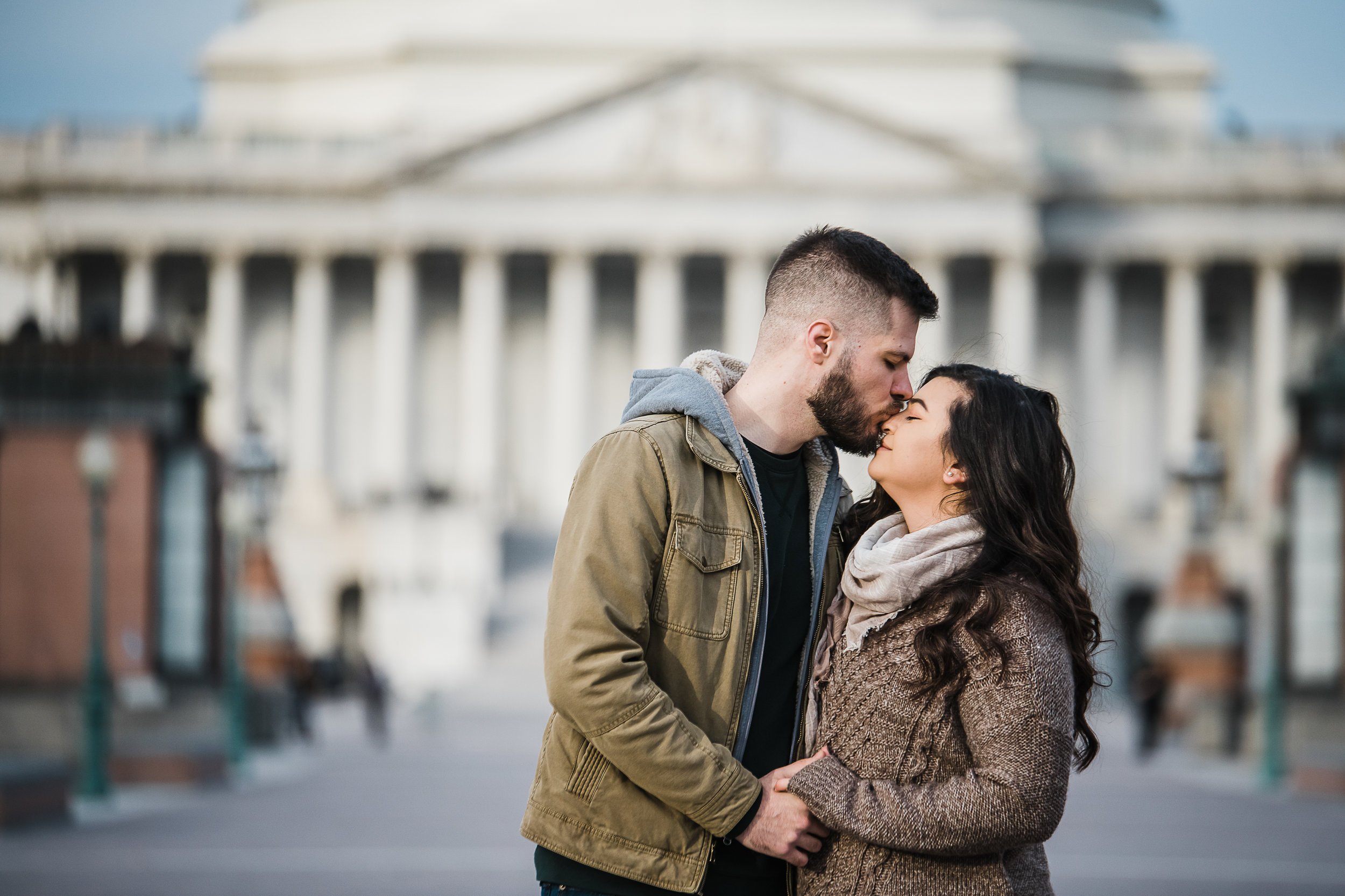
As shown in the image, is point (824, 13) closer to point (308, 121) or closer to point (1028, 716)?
point (308, 121)

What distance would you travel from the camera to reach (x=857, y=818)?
16.6ft

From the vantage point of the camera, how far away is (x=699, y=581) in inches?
208

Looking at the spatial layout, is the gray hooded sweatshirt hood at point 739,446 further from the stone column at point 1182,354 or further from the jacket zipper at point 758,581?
the stone column at point 1182,354

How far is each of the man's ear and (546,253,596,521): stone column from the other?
58.4 meters

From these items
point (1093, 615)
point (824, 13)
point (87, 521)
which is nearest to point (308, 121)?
point (824, 13)

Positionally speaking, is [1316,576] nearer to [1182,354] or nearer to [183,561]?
[183,561]

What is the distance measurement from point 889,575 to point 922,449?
17.8 inches

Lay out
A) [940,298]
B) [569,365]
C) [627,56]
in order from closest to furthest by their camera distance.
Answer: [940,298]
[569,365]
[627,56]

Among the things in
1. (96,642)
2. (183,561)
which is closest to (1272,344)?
(183,561)

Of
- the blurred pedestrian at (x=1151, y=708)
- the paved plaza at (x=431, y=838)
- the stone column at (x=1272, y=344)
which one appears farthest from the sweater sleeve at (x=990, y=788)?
the stone column at (x=1272, y=344)

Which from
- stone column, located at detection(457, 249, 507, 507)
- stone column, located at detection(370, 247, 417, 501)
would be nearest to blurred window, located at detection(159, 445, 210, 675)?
stone column, located at detection(457, 249, 507, 507)

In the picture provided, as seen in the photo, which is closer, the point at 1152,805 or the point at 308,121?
the point at 1152,805

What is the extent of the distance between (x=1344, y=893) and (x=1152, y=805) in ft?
25.7

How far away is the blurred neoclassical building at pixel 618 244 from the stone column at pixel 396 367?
4.9 inches
